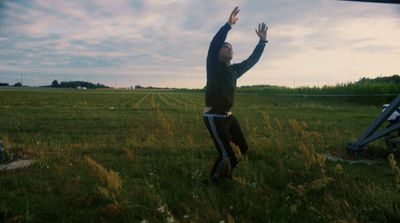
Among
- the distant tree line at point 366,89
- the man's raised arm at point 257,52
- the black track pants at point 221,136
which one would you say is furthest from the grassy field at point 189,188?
the distant tree line at point 366,89

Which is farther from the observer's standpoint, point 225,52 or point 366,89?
point 366,89

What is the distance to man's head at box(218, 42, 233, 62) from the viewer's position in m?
5.69

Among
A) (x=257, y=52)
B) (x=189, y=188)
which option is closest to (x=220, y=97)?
(x=257, y=52)

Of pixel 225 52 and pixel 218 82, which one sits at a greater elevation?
pixel 225 52

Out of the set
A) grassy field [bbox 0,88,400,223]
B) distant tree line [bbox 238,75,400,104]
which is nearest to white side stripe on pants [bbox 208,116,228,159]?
grassy field [bbox 0,88,400,223]

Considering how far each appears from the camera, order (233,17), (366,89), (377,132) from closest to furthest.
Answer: (233,17) < (377,132) < (366,89)

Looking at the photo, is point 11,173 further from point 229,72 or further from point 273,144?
point 273,144

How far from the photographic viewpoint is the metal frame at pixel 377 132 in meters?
7.05

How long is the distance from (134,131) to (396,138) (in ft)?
24.3

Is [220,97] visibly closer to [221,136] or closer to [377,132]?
[221,136]

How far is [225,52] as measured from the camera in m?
5.71

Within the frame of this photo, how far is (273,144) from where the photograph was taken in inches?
350

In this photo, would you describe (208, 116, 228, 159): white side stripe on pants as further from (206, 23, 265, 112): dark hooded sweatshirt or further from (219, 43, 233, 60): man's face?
(219, 43, 233, 60): man's face

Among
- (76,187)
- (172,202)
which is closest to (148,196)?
(172,202)
